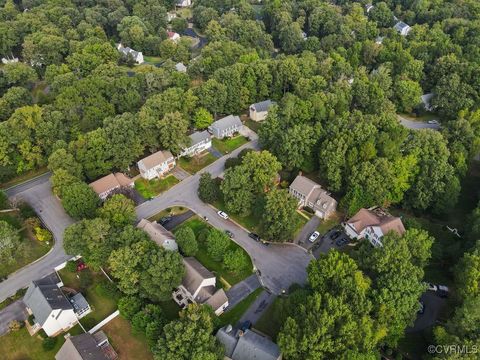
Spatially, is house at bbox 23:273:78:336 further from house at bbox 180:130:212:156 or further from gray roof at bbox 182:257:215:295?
house at bbox 180:130:212:156

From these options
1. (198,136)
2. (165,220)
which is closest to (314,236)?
(165,220)

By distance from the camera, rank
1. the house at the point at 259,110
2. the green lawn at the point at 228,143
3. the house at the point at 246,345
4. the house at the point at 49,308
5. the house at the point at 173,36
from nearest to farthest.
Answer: the house at the point at 246,345 < the house at the point at 49,308 < the green lawn at the point at 228,143 < the house at the point at 259,110 < the house at the point at 173,36

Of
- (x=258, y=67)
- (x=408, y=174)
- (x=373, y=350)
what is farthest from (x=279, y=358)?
(x=258, y=67)

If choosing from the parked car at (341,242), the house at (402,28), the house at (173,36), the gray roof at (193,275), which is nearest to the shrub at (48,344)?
the gray roof at (193,275)

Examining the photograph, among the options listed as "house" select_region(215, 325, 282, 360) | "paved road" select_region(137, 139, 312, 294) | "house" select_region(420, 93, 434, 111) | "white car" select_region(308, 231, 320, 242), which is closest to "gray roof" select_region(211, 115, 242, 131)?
"paved road" select_region(137, 139, 312, 294)

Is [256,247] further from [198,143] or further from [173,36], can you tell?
[173,36]

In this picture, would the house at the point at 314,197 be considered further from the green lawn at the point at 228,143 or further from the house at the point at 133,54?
the house at the point at 133,54
